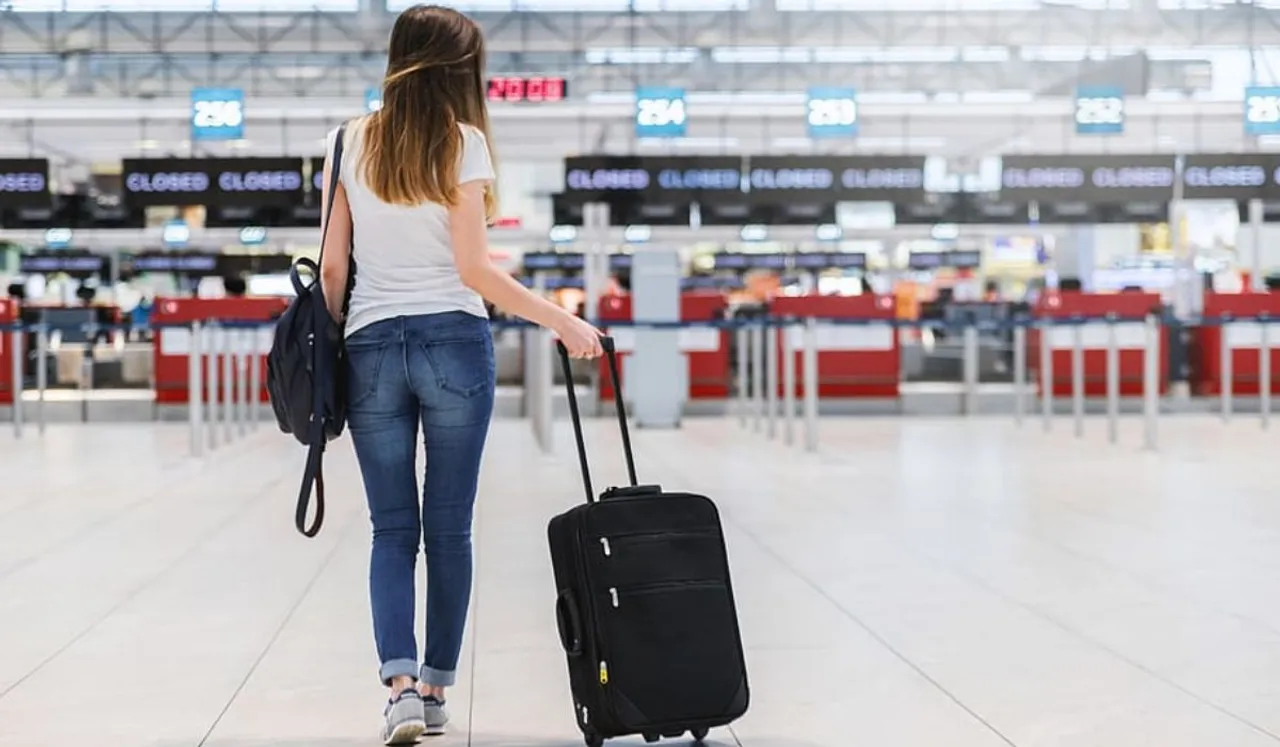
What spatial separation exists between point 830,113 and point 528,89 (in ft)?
11.4

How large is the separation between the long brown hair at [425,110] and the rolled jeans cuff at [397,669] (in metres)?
0.88

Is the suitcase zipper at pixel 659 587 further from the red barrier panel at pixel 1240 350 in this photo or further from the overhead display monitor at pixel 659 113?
the overhead display monitor at pixel 659 113

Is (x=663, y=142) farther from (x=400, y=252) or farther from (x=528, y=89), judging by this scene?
(x=400, y=252)

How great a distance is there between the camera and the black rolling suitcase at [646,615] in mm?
3102

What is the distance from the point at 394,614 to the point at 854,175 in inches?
653

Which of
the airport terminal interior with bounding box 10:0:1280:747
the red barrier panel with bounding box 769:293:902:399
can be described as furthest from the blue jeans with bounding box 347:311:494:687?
the red barrier panel with bounding box 769:293:902:399

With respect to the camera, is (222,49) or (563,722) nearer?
(563,722)

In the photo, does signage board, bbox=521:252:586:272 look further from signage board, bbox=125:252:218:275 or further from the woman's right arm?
the woman's right arm

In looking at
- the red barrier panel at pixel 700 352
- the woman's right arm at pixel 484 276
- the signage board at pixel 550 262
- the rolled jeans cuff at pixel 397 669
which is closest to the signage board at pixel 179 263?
the signage board at pixel 550 262

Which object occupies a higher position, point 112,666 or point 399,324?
point 399,324

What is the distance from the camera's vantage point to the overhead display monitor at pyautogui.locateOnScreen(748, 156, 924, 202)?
19266 mm

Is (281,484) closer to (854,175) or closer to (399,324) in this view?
(399,324)

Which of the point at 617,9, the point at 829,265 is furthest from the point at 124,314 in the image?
the point at 829,265

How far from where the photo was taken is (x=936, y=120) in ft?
70.9
